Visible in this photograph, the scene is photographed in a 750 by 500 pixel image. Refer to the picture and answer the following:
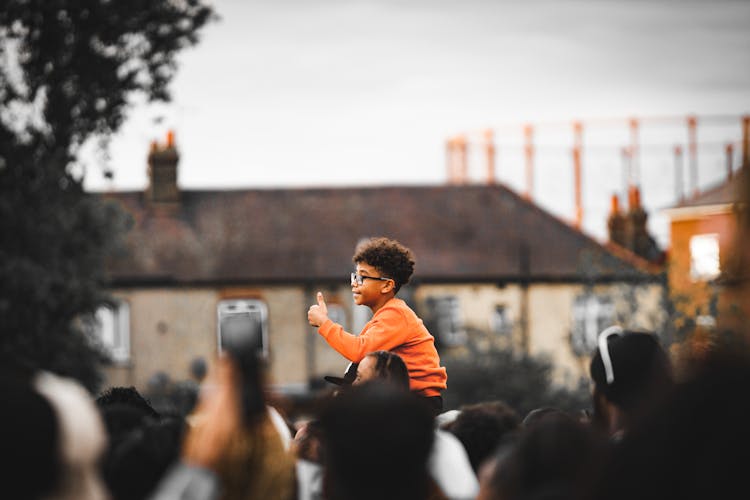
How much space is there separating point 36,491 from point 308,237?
1770 inches

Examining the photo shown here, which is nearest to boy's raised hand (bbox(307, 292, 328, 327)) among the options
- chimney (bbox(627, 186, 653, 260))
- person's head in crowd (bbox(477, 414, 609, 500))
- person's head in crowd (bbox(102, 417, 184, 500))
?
person's head in crowd (bbox(102, 417, 184, 500))

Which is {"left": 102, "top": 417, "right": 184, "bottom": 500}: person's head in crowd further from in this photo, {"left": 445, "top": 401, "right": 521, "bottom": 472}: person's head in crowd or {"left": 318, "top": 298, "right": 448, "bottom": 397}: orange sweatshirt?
{"left": 318, "top": 298, "right": 448, "bottom": 397}: orange sweatshirt

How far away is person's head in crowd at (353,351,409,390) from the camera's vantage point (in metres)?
5.82

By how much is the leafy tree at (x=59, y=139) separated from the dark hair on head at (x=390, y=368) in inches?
749

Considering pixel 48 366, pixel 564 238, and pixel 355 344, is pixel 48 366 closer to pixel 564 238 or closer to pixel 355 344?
pixel 355 344

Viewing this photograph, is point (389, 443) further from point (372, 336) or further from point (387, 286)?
point (387, 286)

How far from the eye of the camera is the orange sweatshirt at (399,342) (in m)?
6.38

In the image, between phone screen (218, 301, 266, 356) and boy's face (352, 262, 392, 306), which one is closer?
phone screen (218, 301, 266, 356)

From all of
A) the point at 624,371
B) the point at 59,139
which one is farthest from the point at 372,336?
the point at 59,139

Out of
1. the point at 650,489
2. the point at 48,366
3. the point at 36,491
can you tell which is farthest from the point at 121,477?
the point at 48,366

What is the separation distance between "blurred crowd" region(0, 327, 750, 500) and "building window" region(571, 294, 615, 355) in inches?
1291

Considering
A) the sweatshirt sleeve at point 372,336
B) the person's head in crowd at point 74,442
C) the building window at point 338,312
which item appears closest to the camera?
the person's head in crowd at point 74,442

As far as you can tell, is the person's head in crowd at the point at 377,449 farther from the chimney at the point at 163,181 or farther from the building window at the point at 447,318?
the chimney at the point at 163,181

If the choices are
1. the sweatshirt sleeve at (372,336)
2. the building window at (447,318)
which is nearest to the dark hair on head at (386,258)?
the sweatshirt sleeve at (372,336)
